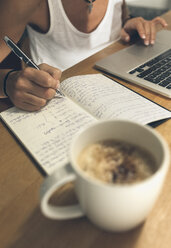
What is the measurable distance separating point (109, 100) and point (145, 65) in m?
0.20

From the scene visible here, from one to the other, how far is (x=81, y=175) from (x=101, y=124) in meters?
A: 0.09

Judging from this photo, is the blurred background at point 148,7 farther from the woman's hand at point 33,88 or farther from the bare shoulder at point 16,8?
the woman's hand at point 33,88

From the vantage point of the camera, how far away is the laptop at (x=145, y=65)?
573 millimetres

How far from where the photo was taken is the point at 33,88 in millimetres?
537

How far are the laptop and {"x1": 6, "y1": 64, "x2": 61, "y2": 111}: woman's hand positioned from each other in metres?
0.19

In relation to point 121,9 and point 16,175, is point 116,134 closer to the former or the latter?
point 16,175

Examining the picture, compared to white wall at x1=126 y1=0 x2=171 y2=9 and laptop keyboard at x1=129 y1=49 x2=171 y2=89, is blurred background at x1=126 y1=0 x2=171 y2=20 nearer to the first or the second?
white wall at x1=126 y1=0 x2=171 y2=9

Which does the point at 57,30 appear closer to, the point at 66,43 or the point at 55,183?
the point at 66,43

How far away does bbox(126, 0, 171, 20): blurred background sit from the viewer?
1.94 meters

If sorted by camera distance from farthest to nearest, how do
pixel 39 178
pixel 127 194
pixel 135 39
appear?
1. pixel 135 39
2. pixel 39 178
3. pixel 127 194

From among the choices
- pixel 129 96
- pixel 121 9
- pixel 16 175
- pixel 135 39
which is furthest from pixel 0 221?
pixel 121 9

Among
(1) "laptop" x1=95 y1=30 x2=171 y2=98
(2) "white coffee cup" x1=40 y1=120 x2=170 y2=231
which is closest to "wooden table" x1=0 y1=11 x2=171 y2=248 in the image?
(2) "white coffee cup" x1=40 y1=120 x2=170 y2=231

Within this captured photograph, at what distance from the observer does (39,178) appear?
0.38 m

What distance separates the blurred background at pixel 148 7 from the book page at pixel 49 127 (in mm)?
1734
